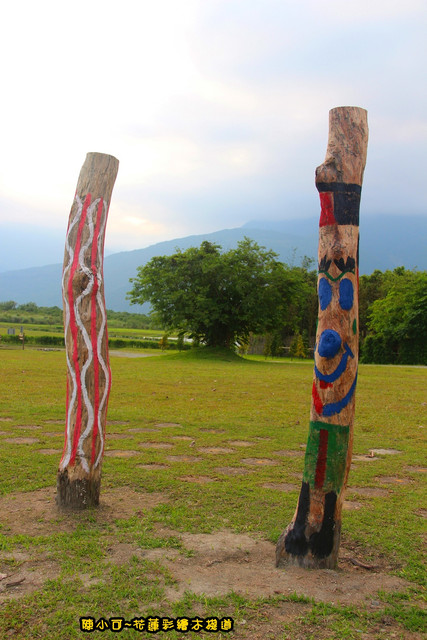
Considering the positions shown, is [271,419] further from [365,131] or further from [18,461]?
[365,131]

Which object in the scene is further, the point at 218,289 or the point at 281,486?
the point at 218,289

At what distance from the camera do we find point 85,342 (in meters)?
4.56

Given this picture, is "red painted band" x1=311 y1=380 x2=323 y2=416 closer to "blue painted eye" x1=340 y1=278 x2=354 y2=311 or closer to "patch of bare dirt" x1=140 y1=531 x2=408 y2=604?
"blue painted eye" x1=340 y1=278 x2=354 y2=311

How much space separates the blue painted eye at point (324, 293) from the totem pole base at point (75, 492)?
249cm

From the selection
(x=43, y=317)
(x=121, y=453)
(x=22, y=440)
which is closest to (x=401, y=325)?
(x=121, y=453)

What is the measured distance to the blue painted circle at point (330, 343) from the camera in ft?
11.6

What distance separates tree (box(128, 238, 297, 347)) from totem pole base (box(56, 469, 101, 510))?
752 inches

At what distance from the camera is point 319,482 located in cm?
355

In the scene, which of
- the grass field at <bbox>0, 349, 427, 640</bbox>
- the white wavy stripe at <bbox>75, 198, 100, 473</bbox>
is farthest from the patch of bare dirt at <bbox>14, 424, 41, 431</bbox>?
the white wavy stripe at <bbox>75, 198, 100, 473</bbox>

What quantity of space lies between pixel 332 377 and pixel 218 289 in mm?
21453

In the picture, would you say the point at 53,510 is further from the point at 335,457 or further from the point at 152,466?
the point at 335,457

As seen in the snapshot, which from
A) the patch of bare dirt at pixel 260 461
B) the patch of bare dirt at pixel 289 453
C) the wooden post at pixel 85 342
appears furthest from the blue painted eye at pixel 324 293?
the patch of bare dirt at pixel 289 453

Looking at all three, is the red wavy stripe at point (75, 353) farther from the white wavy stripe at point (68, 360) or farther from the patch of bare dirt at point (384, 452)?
the patch of bare dirt at point (384, 452)

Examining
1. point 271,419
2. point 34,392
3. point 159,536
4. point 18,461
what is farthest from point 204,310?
point 159,536
